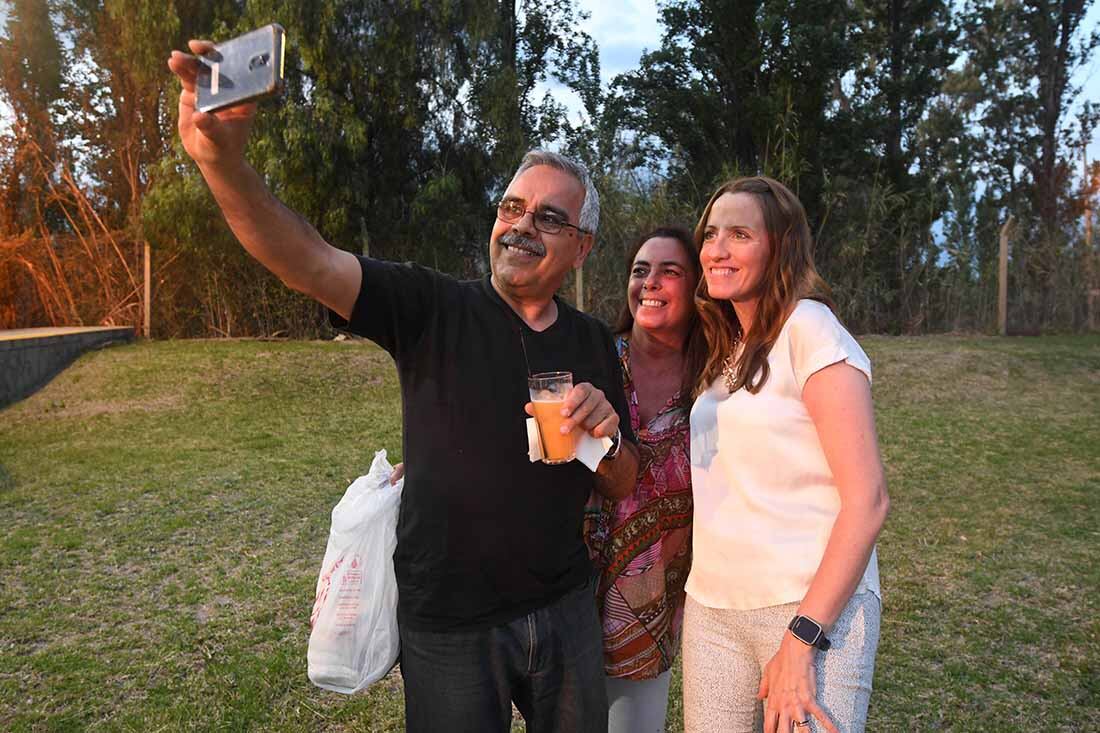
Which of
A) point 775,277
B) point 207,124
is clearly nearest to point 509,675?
point 775,277

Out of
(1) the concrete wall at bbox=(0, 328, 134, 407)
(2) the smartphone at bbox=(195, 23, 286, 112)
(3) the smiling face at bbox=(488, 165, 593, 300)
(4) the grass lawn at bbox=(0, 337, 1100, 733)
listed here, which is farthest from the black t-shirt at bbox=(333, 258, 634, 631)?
(1) the concrete wall at bbox=(0, 328, 134, 407)

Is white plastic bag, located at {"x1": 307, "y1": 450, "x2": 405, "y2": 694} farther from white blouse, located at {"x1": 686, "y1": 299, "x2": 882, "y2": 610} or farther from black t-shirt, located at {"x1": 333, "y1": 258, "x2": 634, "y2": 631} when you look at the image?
white blouse, located at {"x1": 686, "y1": 299, "x2": 882, "y2": 610}

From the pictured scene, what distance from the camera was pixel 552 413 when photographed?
1537 millimetres

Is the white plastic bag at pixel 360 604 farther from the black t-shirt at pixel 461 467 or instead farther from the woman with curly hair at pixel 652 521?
the woman with curly hair at pixel 652 521

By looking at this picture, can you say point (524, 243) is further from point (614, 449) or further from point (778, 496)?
point (778, 496)

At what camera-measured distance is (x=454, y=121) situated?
12500 millimetres

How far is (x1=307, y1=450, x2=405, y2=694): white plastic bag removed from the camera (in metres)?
1.67

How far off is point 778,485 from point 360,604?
36.6 inches

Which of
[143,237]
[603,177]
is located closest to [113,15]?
[143,237]

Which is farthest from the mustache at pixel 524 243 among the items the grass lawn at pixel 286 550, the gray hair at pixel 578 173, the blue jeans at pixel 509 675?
the grass lawn at pixel 286 550

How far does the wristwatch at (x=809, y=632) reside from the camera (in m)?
1.42

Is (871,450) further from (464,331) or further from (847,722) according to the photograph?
(464,331)

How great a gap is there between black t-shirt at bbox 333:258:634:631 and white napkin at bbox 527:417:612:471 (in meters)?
0.07

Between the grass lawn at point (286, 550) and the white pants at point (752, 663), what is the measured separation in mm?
1383
